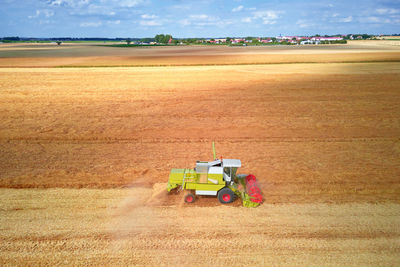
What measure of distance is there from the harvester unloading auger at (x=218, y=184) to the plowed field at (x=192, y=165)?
38 cm

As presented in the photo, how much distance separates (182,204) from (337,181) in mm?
6689

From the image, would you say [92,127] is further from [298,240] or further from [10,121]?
[298,240]

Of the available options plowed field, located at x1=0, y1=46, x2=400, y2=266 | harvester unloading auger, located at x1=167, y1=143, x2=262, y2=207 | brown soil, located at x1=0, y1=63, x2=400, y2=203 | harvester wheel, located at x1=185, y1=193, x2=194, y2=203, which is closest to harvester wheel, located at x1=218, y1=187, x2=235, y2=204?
harvester unloading auger, located at x1=167, y1=143, x2=262, y2=207

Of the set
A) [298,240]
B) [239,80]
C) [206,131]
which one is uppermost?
[239,80]

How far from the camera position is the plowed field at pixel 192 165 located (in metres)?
7.79

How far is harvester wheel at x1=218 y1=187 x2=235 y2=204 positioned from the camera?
960 centimetres

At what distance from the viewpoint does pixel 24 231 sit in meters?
8.39

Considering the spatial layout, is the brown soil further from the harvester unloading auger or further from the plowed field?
the harvester unloading auger

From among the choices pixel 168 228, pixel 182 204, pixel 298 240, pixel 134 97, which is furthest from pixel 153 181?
pixel 134 97

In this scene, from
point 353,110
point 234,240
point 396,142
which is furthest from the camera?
point 353,110

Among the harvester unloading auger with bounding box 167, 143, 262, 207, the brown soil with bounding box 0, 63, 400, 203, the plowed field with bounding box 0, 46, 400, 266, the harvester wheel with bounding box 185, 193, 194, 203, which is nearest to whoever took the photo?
the plowed field with bounding box 0, 46, 400, 266

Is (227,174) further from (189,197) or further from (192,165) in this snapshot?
(192,165)

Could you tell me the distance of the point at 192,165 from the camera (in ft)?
41.8

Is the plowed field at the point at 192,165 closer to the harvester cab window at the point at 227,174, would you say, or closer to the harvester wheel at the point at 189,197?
the harvester wheel at the point at 189,197
